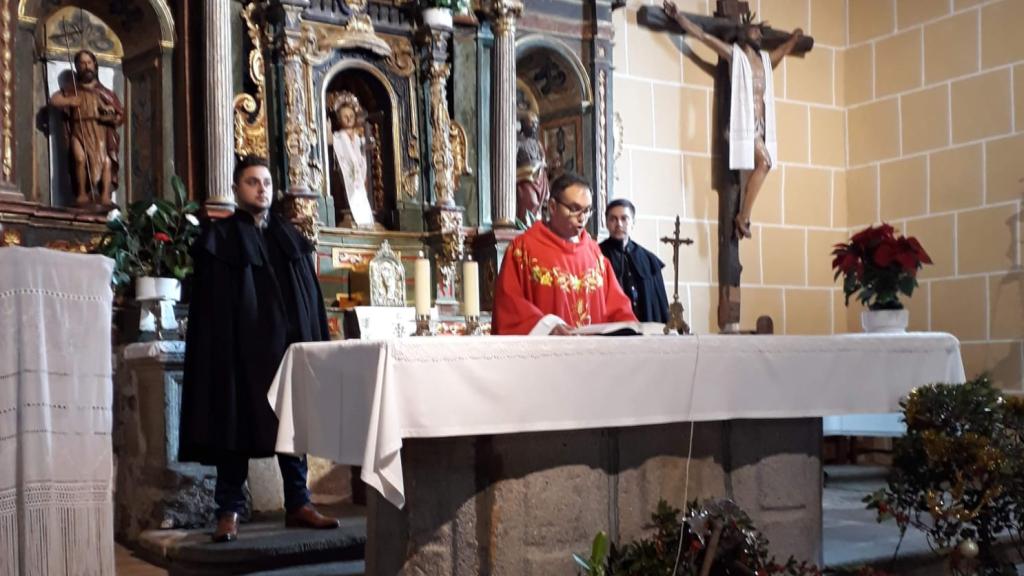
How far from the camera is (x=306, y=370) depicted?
13.3 ft

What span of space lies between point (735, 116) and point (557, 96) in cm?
169

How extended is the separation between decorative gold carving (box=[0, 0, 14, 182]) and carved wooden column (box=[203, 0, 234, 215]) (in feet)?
3.58

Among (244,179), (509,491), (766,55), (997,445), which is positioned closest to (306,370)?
(509,491)

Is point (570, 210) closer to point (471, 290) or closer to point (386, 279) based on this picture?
point (471, 290)

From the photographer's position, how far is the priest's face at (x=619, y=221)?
7062 mm

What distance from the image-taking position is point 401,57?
806 cm

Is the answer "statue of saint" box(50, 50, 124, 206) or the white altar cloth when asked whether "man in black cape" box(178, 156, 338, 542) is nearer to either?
the white altar cloth

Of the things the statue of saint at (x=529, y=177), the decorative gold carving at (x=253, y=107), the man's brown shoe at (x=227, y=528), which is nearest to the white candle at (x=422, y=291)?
the man's brown shoe at (x=227, y=528)

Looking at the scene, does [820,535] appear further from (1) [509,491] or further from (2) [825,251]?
(2) [825,251]

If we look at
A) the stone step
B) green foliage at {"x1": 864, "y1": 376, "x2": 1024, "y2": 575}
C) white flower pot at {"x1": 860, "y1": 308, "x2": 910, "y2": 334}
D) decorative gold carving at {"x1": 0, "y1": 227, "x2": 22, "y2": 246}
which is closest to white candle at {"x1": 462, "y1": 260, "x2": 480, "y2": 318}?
the stone step

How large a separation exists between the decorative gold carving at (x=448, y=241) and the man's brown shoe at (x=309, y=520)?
2.93 m

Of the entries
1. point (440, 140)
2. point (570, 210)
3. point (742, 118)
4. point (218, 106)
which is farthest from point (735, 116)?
point (570, 210)

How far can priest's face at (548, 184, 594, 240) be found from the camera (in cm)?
473

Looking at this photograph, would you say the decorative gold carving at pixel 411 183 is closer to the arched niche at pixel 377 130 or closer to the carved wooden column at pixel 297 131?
the arched niche at pixel 377 130
